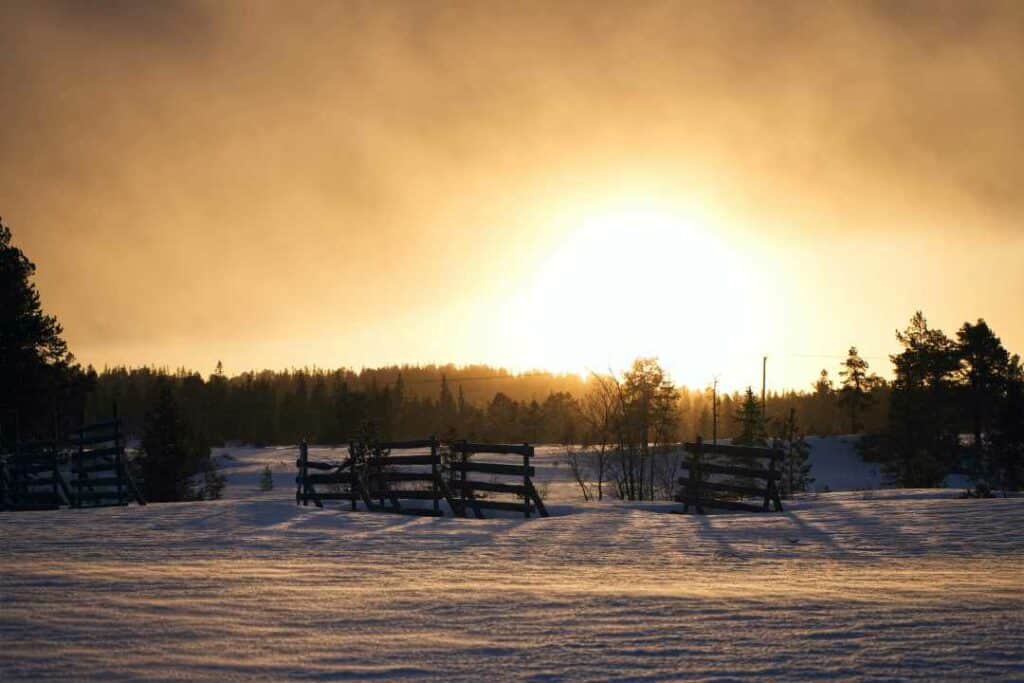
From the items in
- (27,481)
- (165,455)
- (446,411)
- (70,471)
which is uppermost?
(446,411)

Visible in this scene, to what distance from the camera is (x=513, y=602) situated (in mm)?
7730

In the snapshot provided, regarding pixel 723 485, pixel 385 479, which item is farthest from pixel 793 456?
pixel 385 479

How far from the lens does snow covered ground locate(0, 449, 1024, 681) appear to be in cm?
558

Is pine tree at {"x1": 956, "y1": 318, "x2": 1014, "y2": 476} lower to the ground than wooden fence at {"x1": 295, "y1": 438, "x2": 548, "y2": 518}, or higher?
higher

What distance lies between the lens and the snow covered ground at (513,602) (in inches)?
220

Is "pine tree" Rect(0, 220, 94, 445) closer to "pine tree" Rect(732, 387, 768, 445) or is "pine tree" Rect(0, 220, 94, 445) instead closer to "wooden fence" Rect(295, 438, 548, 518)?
"wooden fence" Rect(295, 438, 548, 518)

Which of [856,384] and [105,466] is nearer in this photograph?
[105,466]

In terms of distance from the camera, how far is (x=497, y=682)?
17.0ft

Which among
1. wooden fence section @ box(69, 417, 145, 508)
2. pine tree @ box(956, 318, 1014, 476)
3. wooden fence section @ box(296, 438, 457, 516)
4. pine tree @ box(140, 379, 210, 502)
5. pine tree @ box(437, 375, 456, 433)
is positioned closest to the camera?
wooden fence section @ box(296, 438, 457, 516)

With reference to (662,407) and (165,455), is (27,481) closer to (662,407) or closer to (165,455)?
(165,455)

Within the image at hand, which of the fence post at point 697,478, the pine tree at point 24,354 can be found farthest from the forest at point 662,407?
the fence post at point 697,478

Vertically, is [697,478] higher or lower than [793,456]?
higher

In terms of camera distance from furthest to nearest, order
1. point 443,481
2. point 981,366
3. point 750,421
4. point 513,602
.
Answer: point 981,366 < point 750,421 < point 443,481 < point 513,602

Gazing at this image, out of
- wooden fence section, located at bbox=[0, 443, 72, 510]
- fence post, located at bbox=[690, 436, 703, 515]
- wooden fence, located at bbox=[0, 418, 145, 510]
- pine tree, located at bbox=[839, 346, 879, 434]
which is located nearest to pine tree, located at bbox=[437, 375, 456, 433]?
pine tree, located at bbox=[839, 346, 879, 434]
